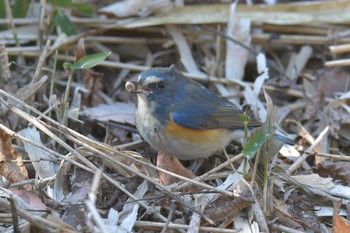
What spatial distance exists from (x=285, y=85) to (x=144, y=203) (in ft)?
7.88

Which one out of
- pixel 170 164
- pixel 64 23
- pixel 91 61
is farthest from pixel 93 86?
pixel 170 164

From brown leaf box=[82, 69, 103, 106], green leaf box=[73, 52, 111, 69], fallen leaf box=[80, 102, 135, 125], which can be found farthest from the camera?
brown leaf box=[82, 69, 103, 106]

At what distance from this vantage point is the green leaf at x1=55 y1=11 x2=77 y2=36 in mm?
5621

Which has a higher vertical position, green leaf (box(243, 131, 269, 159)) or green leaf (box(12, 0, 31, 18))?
green leaf (box(12, 0, 31, 18))

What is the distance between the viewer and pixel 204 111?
4949 mm

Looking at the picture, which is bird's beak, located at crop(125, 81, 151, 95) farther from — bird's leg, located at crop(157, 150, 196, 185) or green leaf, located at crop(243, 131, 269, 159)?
green leaf, located at crop(243, 131, 269, 159)

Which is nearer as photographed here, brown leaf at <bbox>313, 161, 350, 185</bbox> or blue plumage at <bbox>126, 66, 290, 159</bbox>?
brown leaf at <bbox>313, 161, 350, 185</bbox>

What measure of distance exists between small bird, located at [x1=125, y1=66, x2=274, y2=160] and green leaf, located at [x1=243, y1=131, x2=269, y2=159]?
94cm

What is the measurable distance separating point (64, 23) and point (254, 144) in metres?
2.48

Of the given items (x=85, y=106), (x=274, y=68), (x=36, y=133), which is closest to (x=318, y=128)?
(x=274, y=68)

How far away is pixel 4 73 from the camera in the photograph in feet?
15.5

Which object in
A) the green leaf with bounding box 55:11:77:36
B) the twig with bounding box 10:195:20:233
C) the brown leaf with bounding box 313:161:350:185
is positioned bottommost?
the brown leaf with bounding box 313:161:350:185

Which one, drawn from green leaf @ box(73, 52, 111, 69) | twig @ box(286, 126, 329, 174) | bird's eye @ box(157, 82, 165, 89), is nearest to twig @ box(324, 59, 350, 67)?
twig @ box(286, 126, 329, 174)

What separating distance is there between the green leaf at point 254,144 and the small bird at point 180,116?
0.94 meters
